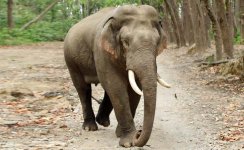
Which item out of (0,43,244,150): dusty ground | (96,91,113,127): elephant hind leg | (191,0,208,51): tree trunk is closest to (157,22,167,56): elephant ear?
(0,43,244,150): dusty ground

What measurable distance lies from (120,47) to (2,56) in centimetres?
2131

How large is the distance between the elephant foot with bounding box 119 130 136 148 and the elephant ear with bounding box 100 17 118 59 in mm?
1179

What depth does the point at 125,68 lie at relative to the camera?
7734 mm

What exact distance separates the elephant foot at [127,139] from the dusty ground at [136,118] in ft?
0.51

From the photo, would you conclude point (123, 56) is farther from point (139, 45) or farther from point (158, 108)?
point (158, 108)

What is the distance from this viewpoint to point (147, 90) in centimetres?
690

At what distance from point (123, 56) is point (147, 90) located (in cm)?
88

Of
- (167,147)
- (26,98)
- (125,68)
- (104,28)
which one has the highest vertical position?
(104,28)

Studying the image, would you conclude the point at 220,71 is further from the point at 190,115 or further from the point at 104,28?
the point at 104,28

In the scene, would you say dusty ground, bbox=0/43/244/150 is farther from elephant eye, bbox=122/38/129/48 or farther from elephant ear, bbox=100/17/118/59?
elephant eye, bbox=122/38/129/48

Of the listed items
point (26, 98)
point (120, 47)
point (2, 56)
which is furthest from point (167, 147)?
point (2, 56)

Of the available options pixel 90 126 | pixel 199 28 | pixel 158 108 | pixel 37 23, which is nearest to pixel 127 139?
pixel 90 126

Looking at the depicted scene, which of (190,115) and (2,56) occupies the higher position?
(190,115)

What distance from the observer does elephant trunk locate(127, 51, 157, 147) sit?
6887mm
